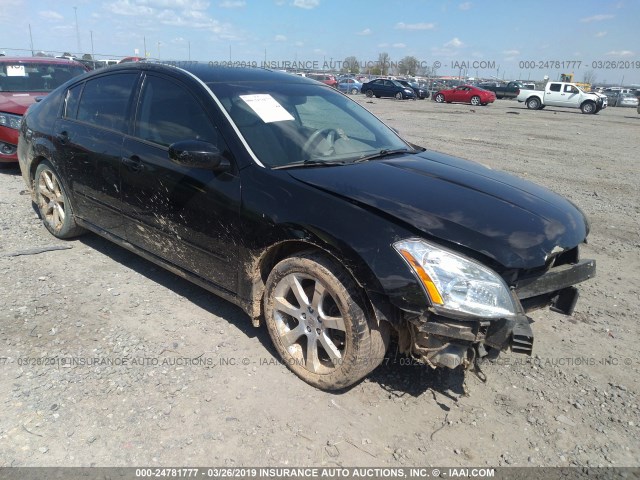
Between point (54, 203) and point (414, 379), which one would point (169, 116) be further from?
point (414, 379)

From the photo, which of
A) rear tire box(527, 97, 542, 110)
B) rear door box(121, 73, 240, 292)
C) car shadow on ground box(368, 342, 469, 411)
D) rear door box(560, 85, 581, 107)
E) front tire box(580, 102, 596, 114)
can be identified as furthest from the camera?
rear tire box(527, 97, 542, 110)

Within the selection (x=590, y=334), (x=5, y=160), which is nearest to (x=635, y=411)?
(x=590, y=334)

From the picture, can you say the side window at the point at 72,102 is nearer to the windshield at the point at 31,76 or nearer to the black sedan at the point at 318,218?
the black sedan at the point at 318,218

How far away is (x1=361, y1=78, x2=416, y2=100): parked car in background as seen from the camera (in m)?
34.8

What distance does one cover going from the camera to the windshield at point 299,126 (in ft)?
10.2

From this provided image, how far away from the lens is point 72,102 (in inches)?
174

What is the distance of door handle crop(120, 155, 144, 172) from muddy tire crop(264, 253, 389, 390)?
1373 mm

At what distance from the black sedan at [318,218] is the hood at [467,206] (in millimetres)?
12

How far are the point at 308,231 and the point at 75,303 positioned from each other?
2.15m

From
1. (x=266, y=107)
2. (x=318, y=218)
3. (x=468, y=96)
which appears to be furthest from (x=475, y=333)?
(x=468, y=96)

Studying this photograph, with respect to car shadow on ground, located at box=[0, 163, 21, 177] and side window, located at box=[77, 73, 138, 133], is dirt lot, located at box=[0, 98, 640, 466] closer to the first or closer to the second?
side window, located at box=[77, 73, 138, 133]

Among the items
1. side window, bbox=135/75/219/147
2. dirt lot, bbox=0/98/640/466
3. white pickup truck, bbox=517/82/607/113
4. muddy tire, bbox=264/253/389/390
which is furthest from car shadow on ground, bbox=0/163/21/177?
white pickup truck, bbox=517/82/607/113

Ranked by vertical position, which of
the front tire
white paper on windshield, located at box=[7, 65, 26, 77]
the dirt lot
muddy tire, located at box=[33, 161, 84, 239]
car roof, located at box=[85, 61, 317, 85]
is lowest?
the dirt lot

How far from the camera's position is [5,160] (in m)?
7.29
